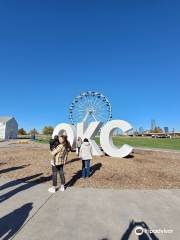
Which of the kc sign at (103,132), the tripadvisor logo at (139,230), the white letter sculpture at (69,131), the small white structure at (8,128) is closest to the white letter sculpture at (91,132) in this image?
the kc sign at (103,132)

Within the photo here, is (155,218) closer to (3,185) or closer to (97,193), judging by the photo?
(97,193)

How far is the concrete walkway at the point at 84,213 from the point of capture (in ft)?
13.1

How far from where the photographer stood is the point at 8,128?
74.6 metres

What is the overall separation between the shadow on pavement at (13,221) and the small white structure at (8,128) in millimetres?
71178

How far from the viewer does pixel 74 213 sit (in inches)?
191

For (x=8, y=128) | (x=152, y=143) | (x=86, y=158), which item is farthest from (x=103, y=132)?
(x=8, y=128)

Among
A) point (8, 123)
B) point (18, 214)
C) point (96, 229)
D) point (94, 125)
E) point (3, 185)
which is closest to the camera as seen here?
point (96, 229)

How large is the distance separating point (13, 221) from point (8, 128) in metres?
74.4

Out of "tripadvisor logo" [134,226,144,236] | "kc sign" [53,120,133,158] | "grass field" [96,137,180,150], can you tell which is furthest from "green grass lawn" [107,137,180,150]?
"tripadvisor logo" [134,226,144,236]

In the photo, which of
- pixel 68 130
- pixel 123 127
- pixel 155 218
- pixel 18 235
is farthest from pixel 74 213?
pixel 68 130

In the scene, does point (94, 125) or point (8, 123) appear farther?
point (8, 123)

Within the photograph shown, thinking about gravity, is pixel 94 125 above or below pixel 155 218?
above

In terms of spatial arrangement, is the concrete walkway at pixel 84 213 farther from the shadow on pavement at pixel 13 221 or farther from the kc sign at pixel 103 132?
the kc sign at pixel 103 132

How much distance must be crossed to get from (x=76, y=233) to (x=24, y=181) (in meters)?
4.56
